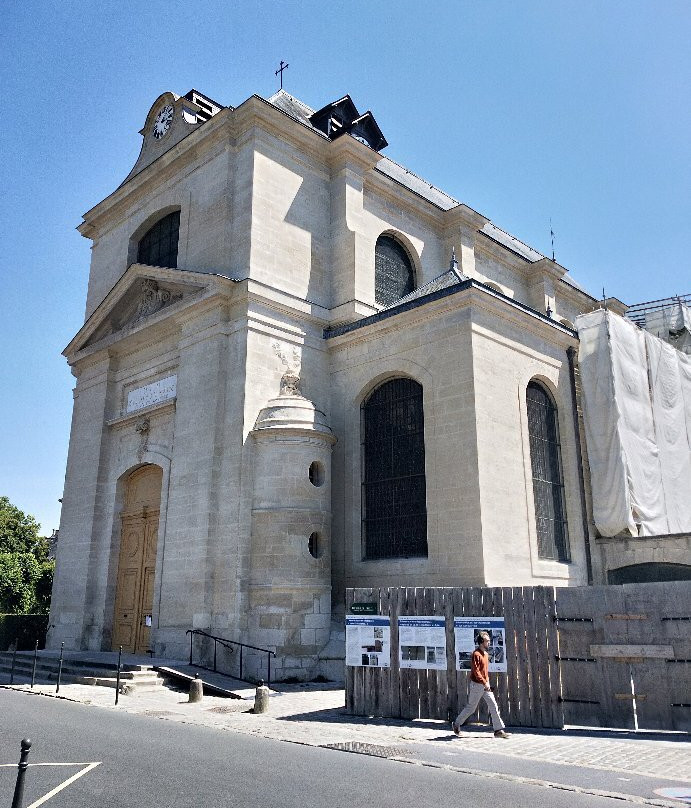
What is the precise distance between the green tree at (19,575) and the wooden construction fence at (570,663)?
29445mm

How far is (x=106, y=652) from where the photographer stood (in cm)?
1939

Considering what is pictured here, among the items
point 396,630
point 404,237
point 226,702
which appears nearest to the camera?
point 396,630

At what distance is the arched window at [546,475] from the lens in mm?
18170

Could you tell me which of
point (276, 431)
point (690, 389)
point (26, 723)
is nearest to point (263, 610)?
point (276, 431)

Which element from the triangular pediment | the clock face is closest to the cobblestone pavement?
the triangular pediment

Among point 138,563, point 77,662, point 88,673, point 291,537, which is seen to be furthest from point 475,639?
point 138,563

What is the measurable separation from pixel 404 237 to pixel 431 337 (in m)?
7.46

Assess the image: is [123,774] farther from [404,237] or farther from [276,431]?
[404,237]

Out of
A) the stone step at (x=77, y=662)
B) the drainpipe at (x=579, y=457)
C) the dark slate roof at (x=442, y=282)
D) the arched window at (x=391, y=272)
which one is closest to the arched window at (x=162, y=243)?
the arched window at (x=391, y=272)

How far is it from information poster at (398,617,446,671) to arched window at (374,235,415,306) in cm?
1284

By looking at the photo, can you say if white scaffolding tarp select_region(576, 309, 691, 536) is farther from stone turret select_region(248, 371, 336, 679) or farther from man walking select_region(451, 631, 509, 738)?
man walking select_region(451, 631, 509, 738)

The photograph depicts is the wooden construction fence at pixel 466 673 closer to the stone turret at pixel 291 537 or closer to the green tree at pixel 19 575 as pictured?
the stone turret at pixel 291 537

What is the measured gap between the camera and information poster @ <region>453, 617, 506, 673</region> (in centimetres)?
1066

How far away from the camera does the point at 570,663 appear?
10.3 meters
